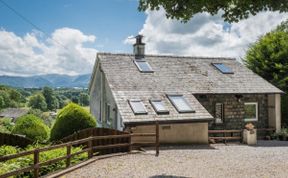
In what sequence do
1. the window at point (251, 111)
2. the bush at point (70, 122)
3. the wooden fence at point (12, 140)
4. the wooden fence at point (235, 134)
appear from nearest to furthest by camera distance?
the wooden fence at point (12, 140), the bush at point (70, 122), the wooden fence at point (235, 134), the window at point (251, 111)

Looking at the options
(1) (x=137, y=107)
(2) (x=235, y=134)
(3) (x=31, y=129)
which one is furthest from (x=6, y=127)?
(2) (x=235, y=134)

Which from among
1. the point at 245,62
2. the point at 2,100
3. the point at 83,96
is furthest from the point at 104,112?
the point at 83,96

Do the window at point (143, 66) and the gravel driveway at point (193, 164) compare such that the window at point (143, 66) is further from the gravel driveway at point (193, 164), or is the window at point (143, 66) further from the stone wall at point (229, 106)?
the gravel driveway at point (193, 164)

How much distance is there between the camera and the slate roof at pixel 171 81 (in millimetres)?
18344

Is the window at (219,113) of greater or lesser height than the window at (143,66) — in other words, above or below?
below

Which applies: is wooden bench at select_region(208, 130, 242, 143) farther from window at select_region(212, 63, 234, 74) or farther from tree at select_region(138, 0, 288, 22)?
tree at select_region(138, 0, 288, 22)

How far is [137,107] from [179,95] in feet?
11.5

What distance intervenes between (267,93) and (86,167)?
617 inches

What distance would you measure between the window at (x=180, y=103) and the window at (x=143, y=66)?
3.46 m

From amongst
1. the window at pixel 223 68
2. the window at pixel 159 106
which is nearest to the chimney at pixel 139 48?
the window at pixel 223 68

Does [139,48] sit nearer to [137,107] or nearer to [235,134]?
[137,107]

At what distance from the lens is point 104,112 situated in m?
23.2

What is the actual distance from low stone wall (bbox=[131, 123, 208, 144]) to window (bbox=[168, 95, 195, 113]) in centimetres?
87

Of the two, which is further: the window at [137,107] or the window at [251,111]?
the window at [251,111]
